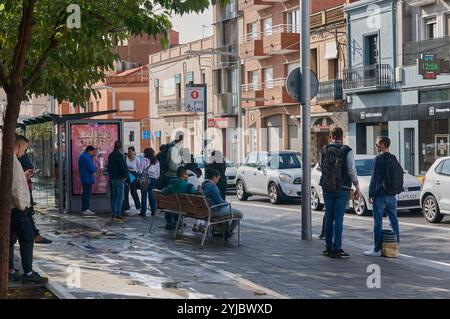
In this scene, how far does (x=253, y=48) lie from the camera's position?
158 feet

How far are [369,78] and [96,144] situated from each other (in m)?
20.6

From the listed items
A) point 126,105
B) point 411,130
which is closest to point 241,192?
point 411,130

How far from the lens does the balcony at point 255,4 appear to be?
48188 mm

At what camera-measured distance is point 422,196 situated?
19125 millimetres

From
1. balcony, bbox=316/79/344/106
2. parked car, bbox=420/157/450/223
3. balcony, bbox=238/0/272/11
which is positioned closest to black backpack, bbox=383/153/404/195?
parked car, bbox=420/157/450/223

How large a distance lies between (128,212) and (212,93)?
35.3 metres

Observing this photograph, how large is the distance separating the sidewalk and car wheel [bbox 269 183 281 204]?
10.1 m

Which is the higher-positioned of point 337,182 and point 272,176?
point 337,182

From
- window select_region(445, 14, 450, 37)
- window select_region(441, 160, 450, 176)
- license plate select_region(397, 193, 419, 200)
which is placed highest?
window select_region(445, 14, 450, 37)

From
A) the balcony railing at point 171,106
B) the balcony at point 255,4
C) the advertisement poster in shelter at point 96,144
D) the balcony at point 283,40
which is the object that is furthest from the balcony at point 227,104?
the advertisement poster in shelter at point 96,144

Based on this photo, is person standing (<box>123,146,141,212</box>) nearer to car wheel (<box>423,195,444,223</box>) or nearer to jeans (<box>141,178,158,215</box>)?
jeans (<box>141,178,158,215</box>)

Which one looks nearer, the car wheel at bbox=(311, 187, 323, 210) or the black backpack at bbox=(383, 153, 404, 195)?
the black backpack at bbox=(383, 153, 404, 195)

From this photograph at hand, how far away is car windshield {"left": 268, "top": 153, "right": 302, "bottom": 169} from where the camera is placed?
88.1ft

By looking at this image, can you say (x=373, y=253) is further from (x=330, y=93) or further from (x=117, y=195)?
(x=330, y=93)
